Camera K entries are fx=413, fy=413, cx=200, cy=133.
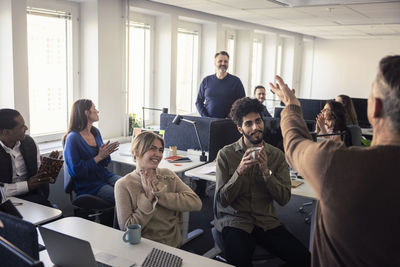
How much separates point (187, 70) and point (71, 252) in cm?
589

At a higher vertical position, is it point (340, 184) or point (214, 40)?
point (214, 40)

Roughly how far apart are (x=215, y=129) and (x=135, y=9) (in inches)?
96.7

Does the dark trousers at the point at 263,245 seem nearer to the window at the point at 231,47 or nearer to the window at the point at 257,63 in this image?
the window at the point at 231,47

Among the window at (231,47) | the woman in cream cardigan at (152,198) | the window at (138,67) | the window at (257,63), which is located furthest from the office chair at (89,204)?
the window at (257,63)

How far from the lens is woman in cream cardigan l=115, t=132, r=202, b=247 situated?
7.63 feet

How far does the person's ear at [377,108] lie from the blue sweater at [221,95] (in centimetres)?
401

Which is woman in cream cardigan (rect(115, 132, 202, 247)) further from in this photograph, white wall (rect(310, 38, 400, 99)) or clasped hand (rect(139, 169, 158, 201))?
white wall (rect(310, 38, 400, 99))

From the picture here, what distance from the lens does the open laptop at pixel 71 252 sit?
154cm

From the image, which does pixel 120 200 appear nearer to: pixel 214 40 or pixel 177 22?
pixel 177 22

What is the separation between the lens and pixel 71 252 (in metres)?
1.62

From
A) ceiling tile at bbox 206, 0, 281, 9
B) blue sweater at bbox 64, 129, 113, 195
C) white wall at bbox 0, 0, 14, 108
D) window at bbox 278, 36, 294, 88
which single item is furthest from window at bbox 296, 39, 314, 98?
blue sweater at bbox 64, 129, 113, 195

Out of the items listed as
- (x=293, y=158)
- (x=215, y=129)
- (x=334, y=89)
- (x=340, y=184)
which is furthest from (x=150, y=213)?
(x=334, y=89)

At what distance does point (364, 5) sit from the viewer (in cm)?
531

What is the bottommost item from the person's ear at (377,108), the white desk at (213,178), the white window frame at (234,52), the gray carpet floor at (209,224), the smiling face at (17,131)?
the gray carpet floor at (209,224)
